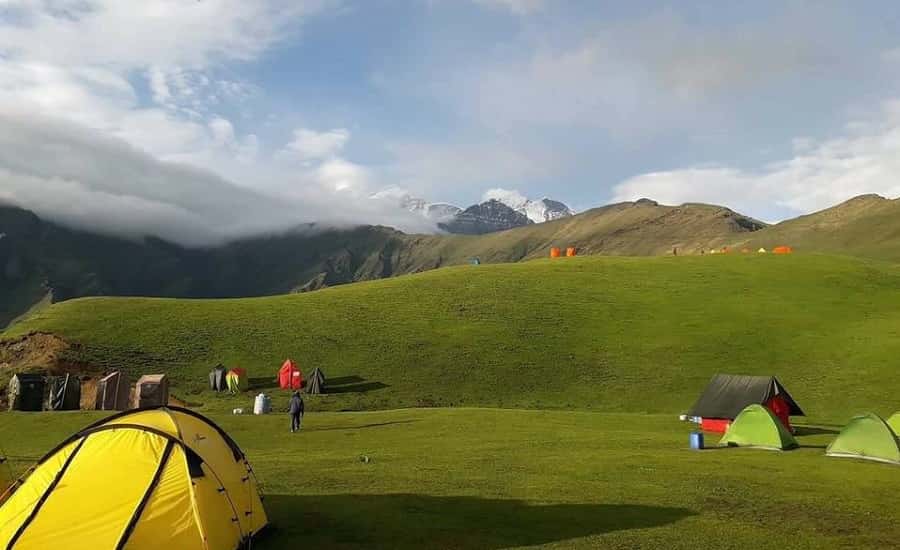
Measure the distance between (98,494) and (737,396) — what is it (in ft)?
→ 124

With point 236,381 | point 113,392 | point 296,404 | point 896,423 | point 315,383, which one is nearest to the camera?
point 896,423

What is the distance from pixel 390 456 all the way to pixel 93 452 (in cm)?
1764

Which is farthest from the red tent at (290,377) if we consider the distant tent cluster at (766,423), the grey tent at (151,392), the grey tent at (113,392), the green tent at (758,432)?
the green tent at (758,432)

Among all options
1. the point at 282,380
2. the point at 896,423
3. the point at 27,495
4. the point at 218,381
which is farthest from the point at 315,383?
the point at 27,495

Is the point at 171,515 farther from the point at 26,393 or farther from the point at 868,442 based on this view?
the point at 26,393

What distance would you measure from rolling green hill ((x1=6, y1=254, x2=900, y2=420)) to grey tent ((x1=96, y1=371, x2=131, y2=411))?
480 cm

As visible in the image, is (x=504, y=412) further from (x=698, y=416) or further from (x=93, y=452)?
(x=93, y=452)

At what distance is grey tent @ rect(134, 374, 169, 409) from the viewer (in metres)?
55.0

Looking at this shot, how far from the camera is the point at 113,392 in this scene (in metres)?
55.2

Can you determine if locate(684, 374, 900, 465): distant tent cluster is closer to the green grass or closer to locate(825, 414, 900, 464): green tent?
locate(825, 414, 900, 464): green tent

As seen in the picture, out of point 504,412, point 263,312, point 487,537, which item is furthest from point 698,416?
point 263,312

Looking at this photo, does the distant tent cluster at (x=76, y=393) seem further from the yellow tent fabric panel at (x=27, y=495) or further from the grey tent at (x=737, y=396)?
the yellow tent fabric panel at (x=27, y=495)

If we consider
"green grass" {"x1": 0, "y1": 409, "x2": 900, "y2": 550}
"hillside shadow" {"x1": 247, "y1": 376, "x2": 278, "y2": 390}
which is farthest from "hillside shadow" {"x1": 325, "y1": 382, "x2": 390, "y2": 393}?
"green grass" {"x1": 0, "y1": 409, "x2": 900, "y2": 550}

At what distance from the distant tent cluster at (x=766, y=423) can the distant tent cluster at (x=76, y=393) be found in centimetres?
4041
